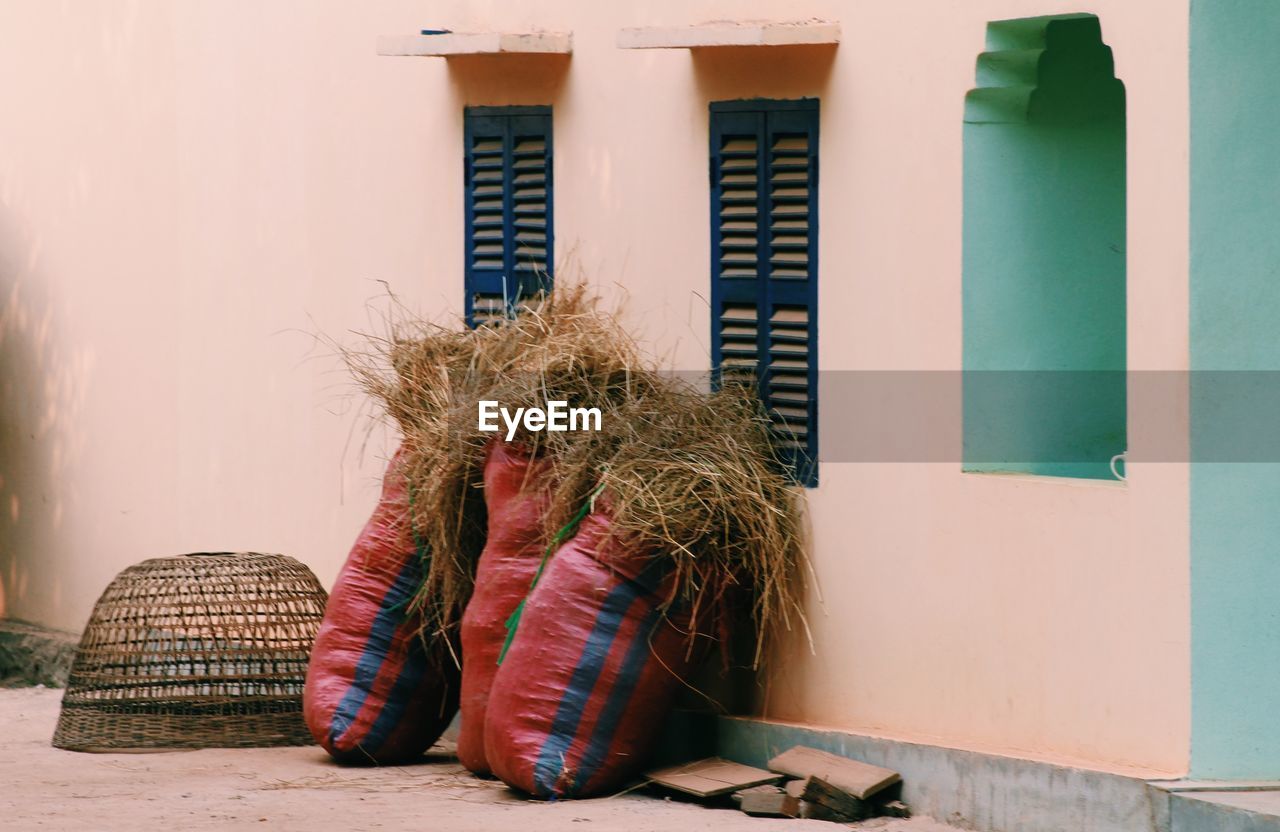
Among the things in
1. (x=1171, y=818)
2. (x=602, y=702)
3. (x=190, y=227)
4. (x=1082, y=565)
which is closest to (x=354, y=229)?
(x=190, y=227)

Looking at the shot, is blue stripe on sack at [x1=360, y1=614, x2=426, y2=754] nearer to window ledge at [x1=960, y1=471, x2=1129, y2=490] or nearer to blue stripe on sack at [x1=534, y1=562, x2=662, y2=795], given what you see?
blue stripe on sack at [x1=534, y1=562, x2=662, y2=795]

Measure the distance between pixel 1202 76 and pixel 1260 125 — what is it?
0.78 ft

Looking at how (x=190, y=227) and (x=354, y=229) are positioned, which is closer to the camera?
(x=354, y=229)

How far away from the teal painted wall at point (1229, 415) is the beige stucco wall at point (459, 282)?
7 centimetres

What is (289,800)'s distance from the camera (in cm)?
836

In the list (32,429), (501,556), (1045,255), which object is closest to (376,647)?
(501,556)

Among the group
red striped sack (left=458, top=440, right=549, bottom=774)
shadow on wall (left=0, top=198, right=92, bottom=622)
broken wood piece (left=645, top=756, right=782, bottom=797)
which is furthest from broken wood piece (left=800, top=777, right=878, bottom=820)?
shadow on wall (left=0, top=198, right=92, bottom=622)

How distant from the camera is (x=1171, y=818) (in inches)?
262

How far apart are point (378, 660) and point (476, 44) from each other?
262cm

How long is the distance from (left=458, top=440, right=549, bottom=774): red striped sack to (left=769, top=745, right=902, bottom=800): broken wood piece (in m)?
1.19

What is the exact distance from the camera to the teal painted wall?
22.3 ft

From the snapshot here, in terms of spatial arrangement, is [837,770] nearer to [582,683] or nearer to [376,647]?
[582,683]

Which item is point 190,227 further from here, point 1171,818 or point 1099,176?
point 1171,818

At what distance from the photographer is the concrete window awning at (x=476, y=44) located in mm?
9391
